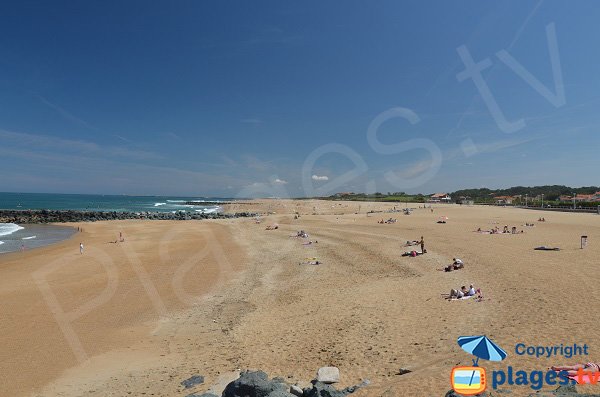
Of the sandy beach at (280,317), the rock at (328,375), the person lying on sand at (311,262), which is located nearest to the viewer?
the rock at (328,375)

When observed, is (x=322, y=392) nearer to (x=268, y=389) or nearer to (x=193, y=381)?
(x=268, y=389)

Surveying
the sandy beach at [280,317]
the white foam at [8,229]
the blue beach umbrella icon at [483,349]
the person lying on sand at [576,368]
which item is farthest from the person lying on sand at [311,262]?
the white foam at [8,229]

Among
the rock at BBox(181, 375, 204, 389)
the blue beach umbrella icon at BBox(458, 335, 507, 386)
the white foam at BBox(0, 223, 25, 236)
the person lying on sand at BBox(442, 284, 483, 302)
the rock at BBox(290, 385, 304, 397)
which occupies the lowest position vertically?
the rock at BBox(181, 375, 204, 389)

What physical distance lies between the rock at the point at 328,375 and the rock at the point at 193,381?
2.89 meters

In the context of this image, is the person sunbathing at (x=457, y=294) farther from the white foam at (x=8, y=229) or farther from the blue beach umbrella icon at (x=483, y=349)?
the white foam at (x=8, y=229)

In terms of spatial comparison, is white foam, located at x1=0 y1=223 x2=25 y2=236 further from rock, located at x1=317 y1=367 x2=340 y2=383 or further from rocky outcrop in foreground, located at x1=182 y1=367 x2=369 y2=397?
rock, located at x1=317 y1=367 x2=340 y2=383

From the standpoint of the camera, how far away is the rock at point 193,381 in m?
8.16

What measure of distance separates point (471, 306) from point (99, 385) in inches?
452

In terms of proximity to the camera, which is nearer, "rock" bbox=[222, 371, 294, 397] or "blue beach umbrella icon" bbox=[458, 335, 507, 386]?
"rock" bbox=[222, 371, 294, 397]

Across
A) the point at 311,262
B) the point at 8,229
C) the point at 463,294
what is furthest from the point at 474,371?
the point at 8,229

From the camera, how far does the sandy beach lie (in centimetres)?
859

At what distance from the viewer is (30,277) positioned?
18.9m

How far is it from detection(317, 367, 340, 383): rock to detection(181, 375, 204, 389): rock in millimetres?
2894

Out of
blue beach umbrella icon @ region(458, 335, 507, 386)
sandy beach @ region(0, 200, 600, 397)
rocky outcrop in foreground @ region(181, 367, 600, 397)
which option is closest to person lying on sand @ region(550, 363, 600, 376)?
sandy beach @ region(0, 200, 600, 397)
